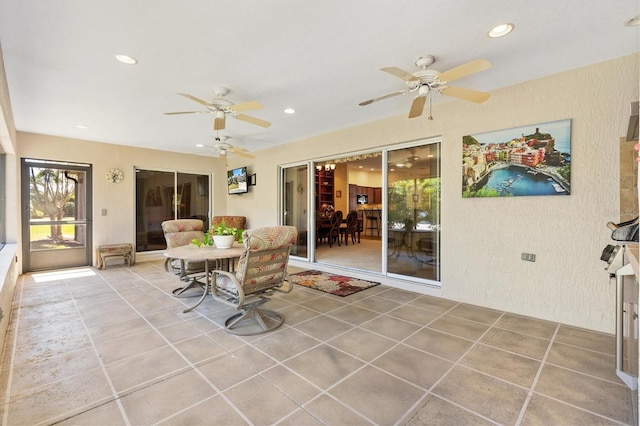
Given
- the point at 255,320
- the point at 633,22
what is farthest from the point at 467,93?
the point at 255,320

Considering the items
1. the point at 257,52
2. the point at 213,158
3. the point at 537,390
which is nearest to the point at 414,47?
the point at 257,52

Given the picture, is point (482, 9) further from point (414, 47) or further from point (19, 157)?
point (19, 157)

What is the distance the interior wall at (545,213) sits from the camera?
281cm

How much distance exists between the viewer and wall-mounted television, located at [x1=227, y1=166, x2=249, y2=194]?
733 centimetres

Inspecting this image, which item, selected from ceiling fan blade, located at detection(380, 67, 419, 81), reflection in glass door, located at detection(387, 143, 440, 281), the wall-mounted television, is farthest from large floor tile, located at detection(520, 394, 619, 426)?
the wall-mounted television

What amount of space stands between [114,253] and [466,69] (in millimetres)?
6812

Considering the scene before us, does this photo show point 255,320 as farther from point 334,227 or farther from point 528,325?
point 334,227

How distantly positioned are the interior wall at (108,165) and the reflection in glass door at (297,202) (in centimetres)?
316

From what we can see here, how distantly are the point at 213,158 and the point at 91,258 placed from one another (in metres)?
3.67

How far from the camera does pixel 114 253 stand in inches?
231

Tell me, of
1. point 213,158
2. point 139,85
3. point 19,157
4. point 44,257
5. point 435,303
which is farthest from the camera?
point 213,158

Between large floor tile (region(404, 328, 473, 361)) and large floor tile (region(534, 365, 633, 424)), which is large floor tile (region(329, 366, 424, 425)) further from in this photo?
large floor tile (region(534, 365, 633, 424))

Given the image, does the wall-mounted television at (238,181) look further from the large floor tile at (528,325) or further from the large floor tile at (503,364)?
the large floor tile at (503,364)

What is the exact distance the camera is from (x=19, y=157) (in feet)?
17.3
